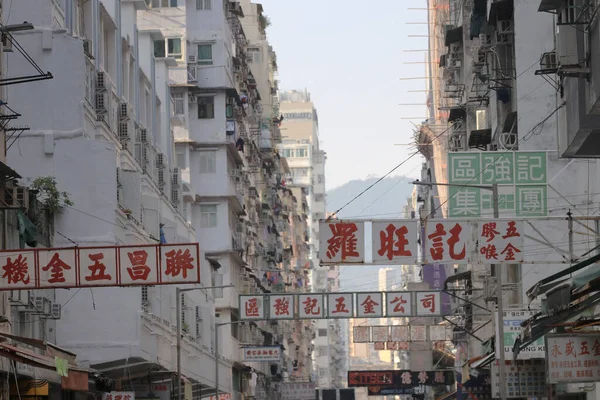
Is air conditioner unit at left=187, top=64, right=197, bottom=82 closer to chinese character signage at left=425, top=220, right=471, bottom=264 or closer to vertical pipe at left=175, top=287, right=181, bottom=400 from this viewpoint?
vertical pipe at left=175, top=287, right=181, bottom=400

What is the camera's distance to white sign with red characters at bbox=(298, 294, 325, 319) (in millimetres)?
55312

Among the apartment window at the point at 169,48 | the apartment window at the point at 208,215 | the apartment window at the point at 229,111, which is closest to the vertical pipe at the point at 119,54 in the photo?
the apartment window at the point at 169,48

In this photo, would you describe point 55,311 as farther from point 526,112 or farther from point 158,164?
point 158,164

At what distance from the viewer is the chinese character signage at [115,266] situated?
2634 centimetres

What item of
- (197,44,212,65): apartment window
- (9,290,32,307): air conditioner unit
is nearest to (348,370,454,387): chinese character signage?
(197,44,212,65): apartment window

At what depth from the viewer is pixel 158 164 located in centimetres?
5450

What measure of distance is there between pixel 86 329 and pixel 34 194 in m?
5.08

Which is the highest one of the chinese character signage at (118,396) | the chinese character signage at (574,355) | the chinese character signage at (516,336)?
the chinese character signage at (516,336)

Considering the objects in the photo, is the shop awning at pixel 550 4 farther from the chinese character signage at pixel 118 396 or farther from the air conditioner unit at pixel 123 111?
the air conditioner unit at pixel 123 111

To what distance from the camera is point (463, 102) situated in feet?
202

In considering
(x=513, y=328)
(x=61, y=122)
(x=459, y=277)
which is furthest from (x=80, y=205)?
(x=459, y=277)

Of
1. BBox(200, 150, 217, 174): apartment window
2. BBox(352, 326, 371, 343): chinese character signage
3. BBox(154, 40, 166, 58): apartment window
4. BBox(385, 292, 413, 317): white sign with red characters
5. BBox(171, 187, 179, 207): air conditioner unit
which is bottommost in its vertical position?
BBox(352, 326, 371, 343): chinese character signage

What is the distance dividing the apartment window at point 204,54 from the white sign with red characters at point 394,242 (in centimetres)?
4506

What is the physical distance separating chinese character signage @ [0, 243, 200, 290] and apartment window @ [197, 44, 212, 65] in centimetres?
4928
